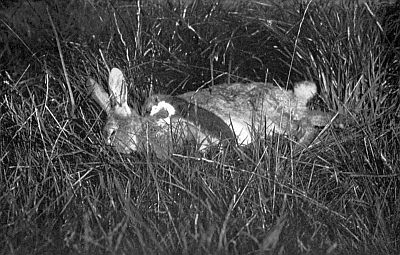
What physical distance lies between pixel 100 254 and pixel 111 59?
1952 millimetres

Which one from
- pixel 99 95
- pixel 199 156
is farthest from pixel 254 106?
pixel 99 95

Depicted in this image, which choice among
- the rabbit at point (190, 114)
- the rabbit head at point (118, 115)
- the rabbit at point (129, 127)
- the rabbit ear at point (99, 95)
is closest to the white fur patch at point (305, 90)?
the rabbit at point (190, 114)

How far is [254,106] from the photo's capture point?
12.7 feet

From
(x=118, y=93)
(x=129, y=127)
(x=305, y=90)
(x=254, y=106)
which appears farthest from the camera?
(x=305, y=90)

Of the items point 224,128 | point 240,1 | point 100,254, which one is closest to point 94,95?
point 224,128

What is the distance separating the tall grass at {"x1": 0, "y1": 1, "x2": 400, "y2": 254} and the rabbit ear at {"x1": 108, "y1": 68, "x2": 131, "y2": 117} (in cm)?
12

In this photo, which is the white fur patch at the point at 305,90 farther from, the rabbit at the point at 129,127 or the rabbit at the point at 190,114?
the rabbit at the point at 129,127

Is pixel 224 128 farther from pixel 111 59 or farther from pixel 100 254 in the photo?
pixel 100 254

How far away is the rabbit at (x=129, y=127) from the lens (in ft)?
11.4

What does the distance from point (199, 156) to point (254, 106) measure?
0.64 metres

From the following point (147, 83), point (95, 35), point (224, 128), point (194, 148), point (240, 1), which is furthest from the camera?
point (240, 1)

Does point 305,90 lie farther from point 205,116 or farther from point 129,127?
point 129,127

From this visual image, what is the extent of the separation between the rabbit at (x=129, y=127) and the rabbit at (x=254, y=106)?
0.27ft

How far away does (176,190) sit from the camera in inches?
122
